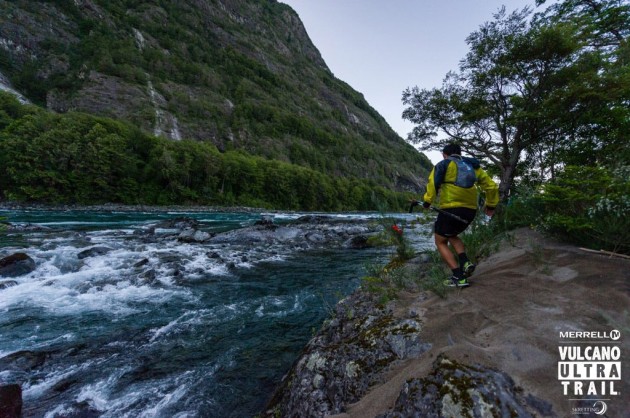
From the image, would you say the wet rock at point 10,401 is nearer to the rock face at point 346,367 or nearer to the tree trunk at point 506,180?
the rock face at point 346,367

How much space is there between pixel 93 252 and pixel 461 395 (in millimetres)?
15302

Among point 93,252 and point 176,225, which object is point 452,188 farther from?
point 176,225

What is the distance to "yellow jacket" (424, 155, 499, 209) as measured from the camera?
13.9ft

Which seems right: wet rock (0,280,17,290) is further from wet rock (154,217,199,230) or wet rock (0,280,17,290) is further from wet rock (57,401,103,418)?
wet rock (154,217,199,230)

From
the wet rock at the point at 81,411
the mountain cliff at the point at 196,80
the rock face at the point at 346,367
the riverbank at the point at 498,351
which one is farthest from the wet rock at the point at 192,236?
the mountain cliff at the point at 196,80

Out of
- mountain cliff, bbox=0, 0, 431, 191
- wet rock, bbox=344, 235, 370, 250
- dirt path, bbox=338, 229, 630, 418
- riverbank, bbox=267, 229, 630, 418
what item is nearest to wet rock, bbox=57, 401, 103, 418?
riverbank, bbox=267, 229, 630, 418

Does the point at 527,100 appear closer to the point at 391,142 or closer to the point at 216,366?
the point at 216,366

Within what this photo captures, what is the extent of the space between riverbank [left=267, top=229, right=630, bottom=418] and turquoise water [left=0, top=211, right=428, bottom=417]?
1498mm

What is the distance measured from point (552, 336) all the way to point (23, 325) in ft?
31.1

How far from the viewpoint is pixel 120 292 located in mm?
8289

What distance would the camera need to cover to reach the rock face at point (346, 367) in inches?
114

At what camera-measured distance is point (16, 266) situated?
9.41m

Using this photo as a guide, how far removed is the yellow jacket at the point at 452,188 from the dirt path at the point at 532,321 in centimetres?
123

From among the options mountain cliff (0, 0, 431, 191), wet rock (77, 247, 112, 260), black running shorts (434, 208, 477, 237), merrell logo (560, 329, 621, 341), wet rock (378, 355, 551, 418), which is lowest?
wet rock (77, 247, 112, 260)
